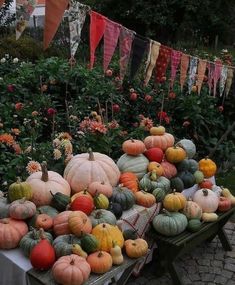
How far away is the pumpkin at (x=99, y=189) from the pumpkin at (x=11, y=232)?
71cm

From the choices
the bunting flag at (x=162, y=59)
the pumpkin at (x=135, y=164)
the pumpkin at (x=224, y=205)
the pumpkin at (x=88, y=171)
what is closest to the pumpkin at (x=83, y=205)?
the pumpkin at (x=88, y=171)

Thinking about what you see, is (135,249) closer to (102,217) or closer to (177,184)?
(102,217)

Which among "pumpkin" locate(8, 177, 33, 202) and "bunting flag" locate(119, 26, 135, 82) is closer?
"pumpkin" locate(8, 177, 33, 202)

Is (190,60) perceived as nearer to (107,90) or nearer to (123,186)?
(107,90)

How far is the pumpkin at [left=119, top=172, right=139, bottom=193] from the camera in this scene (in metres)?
4.15

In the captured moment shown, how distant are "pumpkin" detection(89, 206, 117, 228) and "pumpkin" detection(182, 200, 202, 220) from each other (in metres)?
0.83

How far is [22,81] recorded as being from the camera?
6.12 meters

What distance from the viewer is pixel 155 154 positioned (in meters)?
4.53

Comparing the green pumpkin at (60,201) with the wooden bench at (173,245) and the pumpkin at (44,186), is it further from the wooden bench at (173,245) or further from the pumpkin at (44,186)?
the wooden bench at (173,245)

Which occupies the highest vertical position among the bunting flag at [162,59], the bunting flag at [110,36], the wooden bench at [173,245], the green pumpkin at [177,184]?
the bunting flag at [110,36]

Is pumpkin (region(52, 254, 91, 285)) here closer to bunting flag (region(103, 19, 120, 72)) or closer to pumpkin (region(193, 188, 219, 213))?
pumpkin (region(193, 188, 219, 213))

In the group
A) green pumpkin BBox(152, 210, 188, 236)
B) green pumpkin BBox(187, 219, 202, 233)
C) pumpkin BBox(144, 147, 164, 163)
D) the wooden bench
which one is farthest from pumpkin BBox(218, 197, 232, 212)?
pumpkin BBox(144, 147, 164, 163)

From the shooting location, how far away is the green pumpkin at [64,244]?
10.4 feet

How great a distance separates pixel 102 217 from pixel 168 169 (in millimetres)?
1189
